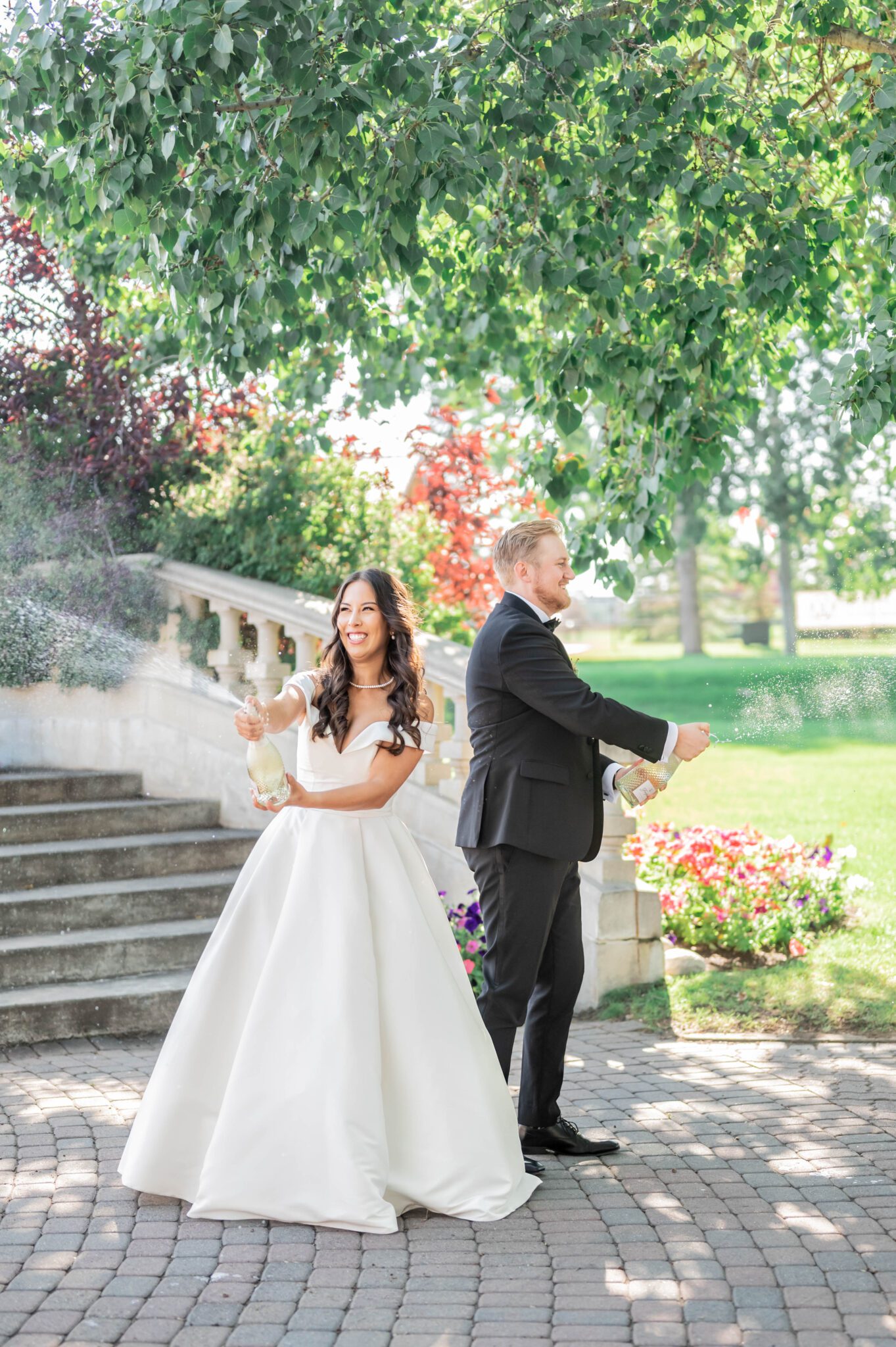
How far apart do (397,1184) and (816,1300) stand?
124 centimetres

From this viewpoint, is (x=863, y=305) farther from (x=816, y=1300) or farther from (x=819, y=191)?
(x=816, y=1300)

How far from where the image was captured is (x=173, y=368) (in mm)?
9016

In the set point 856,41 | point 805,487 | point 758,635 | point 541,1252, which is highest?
point 805,487

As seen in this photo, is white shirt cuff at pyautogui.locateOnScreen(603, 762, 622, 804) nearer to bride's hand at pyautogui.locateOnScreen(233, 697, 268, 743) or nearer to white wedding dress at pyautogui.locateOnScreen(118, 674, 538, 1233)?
white wedding dress at pyautogui.locateOnScreen(118, 674, 538, 1233)

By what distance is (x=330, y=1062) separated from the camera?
156 inches

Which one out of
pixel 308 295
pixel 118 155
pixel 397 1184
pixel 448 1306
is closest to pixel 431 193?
pixel 118 155

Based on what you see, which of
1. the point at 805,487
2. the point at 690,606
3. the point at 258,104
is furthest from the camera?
the point at 690,606

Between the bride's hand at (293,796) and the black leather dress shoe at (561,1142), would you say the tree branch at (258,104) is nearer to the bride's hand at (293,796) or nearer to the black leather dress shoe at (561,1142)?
the bride's hand at (293,796)

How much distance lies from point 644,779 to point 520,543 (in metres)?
0.93

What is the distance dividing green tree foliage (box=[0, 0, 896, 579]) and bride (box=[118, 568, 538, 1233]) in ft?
6.78

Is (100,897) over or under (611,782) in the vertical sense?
under

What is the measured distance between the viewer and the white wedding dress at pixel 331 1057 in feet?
12.9

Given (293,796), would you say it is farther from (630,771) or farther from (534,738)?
(630,771)

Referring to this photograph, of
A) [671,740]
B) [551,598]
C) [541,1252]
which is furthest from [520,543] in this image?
[541,1252]
